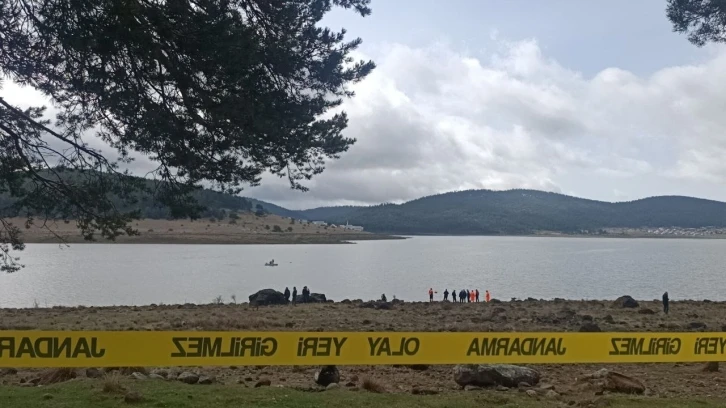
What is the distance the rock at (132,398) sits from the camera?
7.52m

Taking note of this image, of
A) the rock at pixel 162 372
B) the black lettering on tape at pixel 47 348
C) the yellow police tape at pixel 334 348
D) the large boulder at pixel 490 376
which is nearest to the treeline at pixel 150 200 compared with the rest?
the rock at pixel 162 372

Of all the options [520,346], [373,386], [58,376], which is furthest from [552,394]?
[58,376]

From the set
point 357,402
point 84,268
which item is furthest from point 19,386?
point 84,268

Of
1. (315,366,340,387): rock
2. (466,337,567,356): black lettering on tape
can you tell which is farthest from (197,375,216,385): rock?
(466,337,567,356): black lettering on tape

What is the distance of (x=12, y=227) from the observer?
39.9 ft

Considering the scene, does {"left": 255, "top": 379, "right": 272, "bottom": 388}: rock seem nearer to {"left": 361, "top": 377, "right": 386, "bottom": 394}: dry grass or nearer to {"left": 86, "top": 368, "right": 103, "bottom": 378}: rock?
{"left": 361, "top": 377, "right": 386, "bottom": 394}: dry grass

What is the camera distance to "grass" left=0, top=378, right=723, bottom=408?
7.54 meters

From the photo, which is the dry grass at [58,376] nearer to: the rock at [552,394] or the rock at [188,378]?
the rock at [188,378]

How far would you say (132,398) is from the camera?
755 cm

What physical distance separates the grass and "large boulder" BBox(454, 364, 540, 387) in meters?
0.70

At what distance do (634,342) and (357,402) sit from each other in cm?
462

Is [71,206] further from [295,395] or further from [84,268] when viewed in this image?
[84,268]

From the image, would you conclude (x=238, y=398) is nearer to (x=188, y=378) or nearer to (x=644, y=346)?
(x=188, y=378)

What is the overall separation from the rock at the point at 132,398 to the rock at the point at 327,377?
2.82 metres
